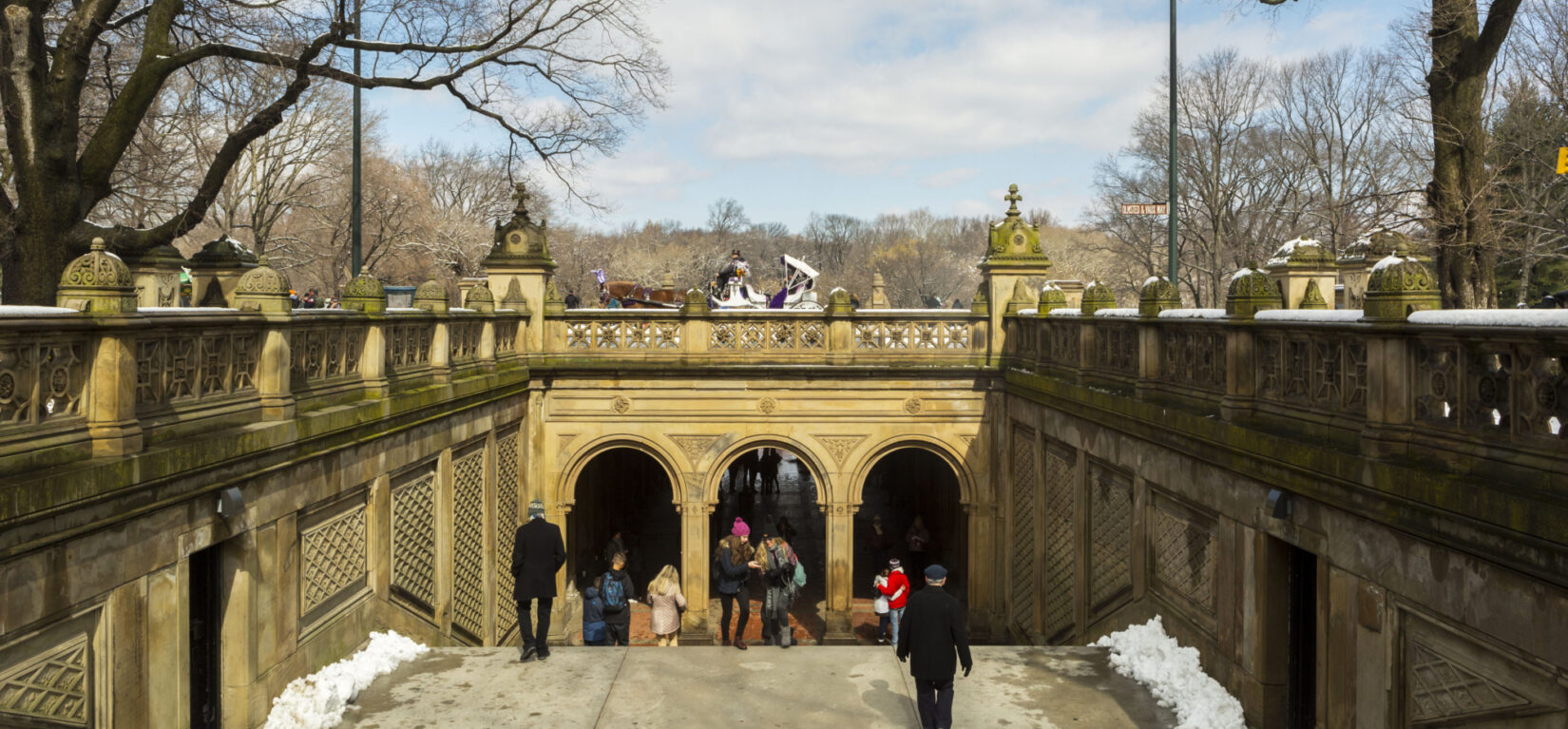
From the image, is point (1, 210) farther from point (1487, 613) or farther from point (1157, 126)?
point (1157, 126)

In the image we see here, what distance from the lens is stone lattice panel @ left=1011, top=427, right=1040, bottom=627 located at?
49.3ft

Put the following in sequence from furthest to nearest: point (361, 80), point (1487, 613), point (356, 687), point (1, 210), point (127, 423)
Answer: point (361, 80), point (1, 210), point (356, 687), point (127, 423), point (1487, 613)

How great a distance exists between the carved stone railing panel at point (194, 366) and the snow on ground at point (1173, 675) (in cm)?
802

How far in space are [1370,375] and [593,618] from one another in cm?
1049

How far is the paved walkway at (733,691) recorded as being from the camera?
8.81m

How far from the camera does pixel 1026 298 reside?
55.3ft

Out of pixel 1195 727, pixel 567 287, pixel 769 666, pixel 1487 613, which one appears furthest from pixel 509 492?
pixel 567 287

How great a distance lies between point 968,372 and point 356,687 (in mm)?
10841

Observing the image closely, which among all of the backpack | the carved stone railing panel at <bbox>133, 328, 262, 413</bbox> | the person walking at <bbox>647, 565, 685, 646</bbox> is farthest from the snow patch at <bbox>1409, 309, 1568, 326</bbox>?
the backpack

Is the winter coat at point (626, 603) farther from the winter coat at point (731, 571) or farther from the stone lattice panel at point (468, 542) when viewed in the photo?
the stone lattice panel at point (468, 542)

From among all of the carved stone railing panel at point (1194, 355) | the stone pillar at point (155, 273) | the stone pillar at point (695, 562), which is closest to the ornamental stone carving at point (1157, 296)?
the carved stone railing panel at point (1194, 355)

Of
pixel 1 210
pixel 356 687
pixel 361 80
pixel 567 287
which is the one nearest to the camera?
pixel 356 687

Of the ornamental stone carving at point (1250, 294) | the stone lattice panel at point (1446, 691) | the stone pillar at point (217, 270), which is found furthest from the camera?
the stone pillar at point (217, 270)

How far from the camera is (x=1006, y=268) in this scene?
55.9 feet
